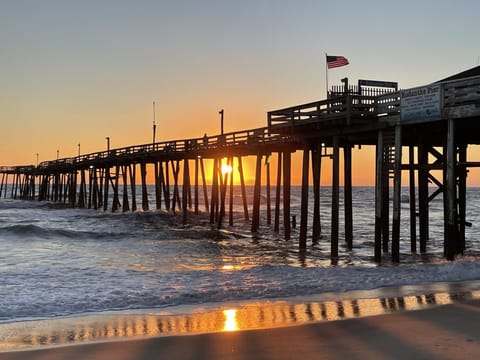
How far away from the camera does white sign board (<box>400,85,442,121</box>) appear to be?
1295 centimetres

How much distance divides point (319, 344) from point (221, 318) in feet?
7.29

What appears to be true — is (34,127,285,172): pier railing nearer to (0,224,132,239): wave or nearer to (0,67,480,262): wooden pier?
(0,67,480,262): wooden pier

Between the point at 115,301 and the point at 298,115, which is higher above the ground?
the point at 298,115

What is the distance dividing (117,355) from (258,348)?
1.69 m

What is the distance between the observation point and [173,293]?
1095 centimetres

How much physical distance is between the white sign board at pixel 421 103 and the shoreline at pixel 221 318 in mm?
4556

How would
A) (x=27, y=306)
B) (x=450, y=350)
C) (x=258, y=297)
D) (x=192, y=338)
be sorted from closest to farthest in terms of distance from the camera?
1. (x=450, y=350)
2. (x=192, y=338)
3. (x=27, y=306)
4. (x=258, y=297)

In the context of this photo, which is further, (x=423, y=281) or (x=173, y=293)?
(x=423, y=281)

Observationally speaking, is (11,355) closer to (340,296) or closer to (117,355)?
(117,355)

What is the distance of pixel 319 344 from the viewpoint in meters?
→ 6.61

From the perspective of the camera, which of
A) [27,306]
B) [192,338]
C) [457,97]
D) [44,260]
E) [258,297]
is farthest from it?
[44,260]

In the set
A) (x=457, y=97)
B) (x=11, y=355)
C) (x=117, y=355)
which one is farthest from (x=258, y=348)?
(x=457, y=97)

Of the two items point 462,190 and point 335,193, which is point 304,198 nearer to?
point 335,193

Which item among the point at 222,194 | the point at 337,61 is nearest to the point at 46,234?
the point at 222,194
